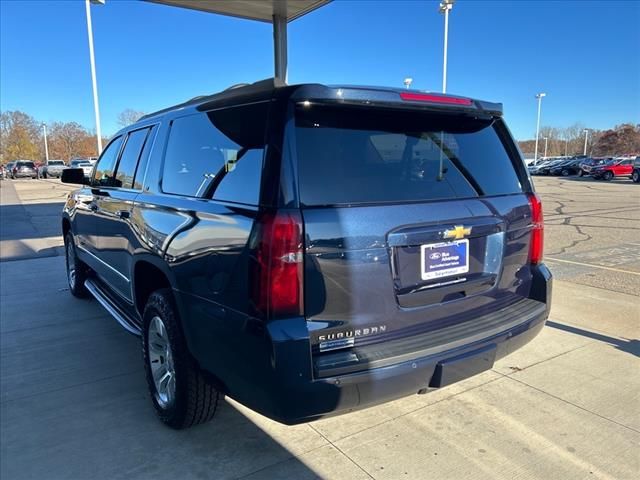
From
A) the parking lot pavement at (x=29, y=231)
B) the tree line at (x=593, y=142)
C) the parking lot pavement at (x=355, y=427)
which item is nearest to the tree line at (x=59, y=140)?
the tree line at (x=593, y=142)

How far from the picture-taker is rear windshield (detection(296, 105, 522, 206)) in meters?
2.24

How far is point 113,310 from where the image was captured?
4.21 metres

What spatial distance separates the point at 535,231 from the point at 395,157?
1168 millimetres

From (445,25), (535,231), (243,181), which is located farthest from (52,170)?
(535,231)

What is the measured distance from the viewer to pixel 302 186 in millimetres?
2164

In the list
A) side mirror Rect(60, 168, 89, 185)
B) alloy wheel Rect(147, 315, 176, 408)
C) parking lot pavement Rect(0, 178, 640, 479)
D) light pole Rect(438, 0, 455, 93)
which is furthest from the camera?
light pole Rect(438, 0, 455, 93)

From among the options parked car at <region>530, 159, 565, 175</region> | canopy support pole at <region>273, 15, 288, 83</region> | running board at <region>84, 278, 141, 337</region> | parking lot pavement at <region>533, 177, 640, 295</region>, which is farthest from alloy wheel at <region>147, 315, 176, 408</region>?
parked car at <region>530, 159, 565, 175</region>

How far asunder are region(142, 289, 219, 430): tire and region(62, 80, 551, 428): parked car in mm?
13

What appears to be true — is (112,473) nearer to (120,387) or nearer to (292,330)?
(120,387)

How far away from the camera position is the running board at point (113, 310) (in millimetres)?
3658

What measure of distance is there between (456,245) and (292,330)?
1.02 m

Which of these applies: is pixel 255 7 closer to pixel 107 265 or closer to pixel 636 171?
pixel 107 265

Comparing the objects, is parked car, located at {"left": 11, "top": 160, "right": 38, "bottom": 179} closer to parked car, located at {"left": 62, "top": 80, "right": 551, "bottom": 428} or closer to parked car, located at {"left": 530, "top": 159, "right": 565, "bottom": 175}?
parked car, located at {"left": 530, "top": 159, "right": 565, "bottom": 175}

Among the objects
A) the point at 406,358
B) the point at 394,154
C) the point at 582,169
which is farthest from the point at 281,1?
the point at 582,169
